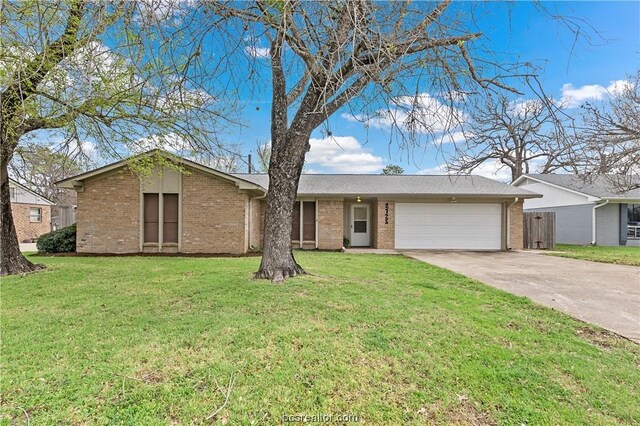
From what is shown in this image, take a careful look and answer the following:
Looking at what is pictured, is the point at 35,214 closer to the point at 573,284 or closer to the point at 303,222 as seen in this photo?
the point at 303,222

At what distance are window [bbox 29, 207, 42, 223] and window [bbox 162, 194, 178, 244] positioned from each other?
51.0ft

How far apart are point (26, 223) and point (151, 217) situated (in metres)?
14.9

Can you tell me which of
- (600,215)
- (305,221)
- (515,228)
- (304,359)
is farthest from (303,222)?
(600,215)

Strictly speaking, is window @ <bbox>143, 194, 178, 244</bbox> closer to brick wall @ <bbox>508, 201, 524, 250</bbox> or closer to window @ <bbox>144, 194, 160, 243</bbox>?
window @ <bbox>144, 194, 160, 243</bbox>

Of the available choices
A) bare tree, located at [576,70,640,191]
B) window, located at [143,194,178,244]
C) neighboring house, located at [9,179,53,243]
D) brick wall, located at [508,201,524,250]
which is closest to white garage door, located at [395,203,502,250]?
brick wall, located at [508,201,524,250]

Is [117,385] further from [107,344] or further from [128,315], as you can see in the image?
[128,315]

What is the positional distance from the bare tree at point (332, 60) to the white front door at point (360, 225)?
9318 millimetres

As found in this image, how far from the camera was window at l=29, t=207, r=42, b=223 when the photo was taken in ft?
70.3

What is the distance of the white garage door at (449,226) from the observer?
49.5 feet

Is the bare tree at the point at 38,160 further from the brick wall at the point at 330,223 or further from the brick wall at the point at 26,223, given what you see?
the brick wall at the point at 26,223

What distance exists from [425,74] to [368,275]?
4390 mm

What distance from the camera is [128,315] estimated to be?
4.62m

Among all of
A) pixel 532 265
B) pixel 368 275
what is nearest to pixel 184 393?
pixel 368 275

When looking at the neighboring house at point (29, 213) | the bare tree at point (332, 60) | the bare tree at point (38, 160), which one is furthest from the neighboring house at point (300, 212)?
the neighboring house at point (29, 213)
